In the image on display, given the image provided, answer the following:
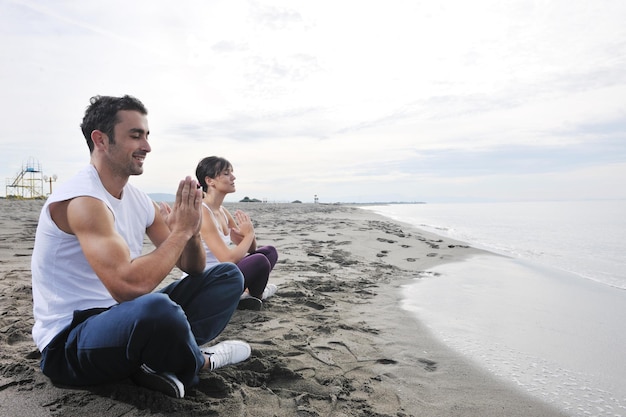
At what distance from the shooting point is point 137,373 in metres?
2.16

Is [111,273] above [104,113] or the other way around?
the other way around

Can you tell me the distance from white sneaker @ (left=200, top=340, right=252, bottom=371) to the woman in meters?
1.23

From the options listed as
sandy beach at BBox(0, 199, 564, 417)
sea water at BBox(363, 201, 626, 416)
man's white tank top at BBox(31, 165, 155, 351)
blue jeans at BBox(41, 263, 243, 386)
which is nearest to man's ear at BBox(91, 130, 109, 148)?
man's white tank top at BBox(31, 165, 155, 351)

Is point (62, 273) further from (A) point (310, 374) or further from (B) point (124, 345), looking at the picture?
(A) point (310, 374)

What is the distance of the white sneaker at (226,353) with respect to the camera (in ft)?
8.23

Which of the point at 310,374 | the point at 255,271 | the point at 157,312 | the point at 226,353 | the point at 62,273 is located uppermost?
the point at 62,273

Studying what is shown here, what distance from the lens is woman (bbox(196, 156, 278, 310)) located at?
3871 mm

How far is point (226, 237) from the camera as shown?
4.18 m

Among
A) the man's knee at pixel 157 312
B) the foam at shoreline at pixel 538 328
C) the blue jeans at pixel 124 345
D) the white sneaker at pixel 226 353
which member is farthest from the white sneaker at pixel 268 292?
the man's knee at pixel 157 312

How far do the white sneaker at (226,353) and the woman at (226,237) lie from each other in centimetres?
123

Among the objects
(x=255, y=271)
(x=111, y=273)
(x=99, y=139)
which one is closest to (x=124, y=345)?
(x=111, y=273)

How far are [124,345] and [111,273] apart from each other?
34cm

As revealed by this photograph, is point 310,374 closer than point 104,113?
No

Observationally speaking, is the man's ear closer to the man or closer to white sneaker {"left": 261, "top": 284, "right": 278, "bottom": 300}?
the man
